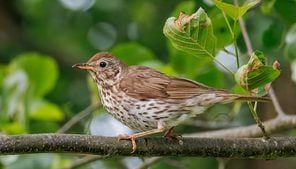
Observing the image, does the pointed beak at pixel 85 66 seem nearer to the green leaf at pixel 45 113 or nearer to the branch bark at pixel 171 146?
the green leaf at pixel 45 113

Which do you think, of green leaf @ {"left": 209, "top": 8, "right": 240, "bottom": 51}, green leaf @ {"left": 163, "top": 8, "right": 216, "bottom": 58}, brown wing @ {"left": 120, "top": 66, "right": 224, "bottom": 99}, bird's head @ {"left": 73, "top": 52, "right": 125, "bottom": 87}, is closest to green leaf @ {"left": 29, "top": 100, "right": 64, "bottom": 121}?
bird's head @ {"left": 73, "top": 52, "right": 125, "bottom": 87}

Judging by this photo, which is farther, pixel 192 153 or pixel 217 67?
pixel 217 67

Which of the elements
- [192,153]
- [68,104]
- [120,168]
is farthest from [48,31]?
[192,153]

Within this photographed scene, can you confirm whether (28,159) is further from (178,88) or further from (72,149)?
(72,149)

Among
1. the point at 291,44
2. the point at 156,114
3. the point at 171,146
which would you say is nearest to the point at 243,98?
the point at 171,146

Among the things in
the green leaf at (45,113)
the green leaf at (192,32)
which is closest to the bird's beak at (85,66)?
the green leaf at (45,113)

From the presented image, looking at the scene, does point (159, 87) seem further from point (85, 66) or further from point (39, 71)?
point (39, 71)

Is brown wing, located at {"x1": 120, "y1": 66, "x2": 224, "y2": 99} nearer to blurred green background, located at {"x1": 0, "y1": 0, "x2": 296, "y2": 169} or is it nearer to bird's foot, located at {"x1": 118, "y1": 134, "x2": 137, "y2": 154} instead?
blurred green background, located at {"x1": 0, "y1": 0, "x2": 296, "y2": 169}
